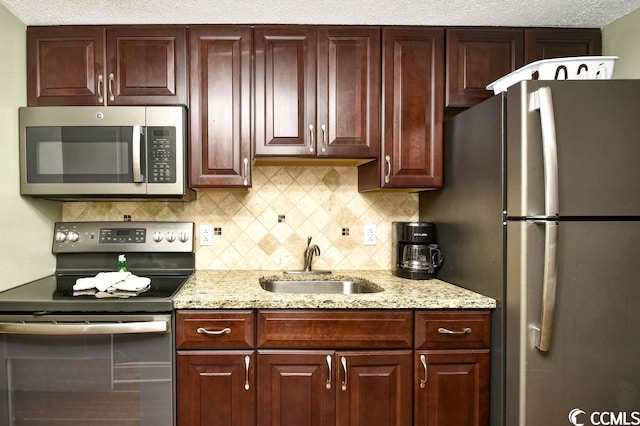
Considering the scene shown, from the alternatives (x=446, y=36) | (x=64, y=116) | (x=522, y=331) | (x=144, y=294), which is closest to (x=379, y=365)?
(x=522, y=331)

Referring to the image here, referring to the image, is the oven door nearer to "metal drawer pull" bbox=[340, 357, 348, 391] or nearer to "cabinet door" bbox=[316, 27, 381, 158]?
"metal drawer pull" bbox=[340, 357, 348, 391]

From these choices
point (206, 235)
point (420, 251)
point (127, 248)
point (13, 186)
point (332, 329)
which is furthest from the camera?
point (206, 235)

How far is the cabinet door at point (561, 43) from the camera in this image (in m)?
2.03

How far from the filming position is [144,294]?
1.76 metres

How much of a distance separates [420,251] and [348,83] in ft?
3.09

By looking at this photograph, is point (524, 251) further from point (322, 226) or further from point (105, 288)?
point (105, 288)

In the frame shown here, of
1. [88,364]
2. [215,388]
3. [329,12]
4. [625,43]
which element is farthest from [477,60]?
[88,364]

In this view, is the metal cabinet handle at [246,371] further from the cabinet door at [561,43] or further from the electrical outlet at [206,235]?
the cabinet door at [561,43]

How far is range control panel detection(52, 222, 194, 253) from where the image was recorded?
2.22 meters

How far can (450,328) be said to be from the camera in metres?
1.71

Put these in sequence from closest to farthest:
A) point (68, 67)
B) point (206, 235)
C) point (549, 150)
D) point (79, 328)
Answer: point (549, 150) → point (79, 328) → point (68, 67) → point (206, 235)

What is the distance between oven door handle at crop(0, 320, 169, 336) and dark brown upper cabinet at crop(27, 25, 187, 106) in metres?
1.06

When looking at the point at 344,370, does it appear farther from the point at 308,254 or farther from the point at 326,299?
the point at 308,254

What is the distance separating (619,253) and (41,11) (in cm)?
266
